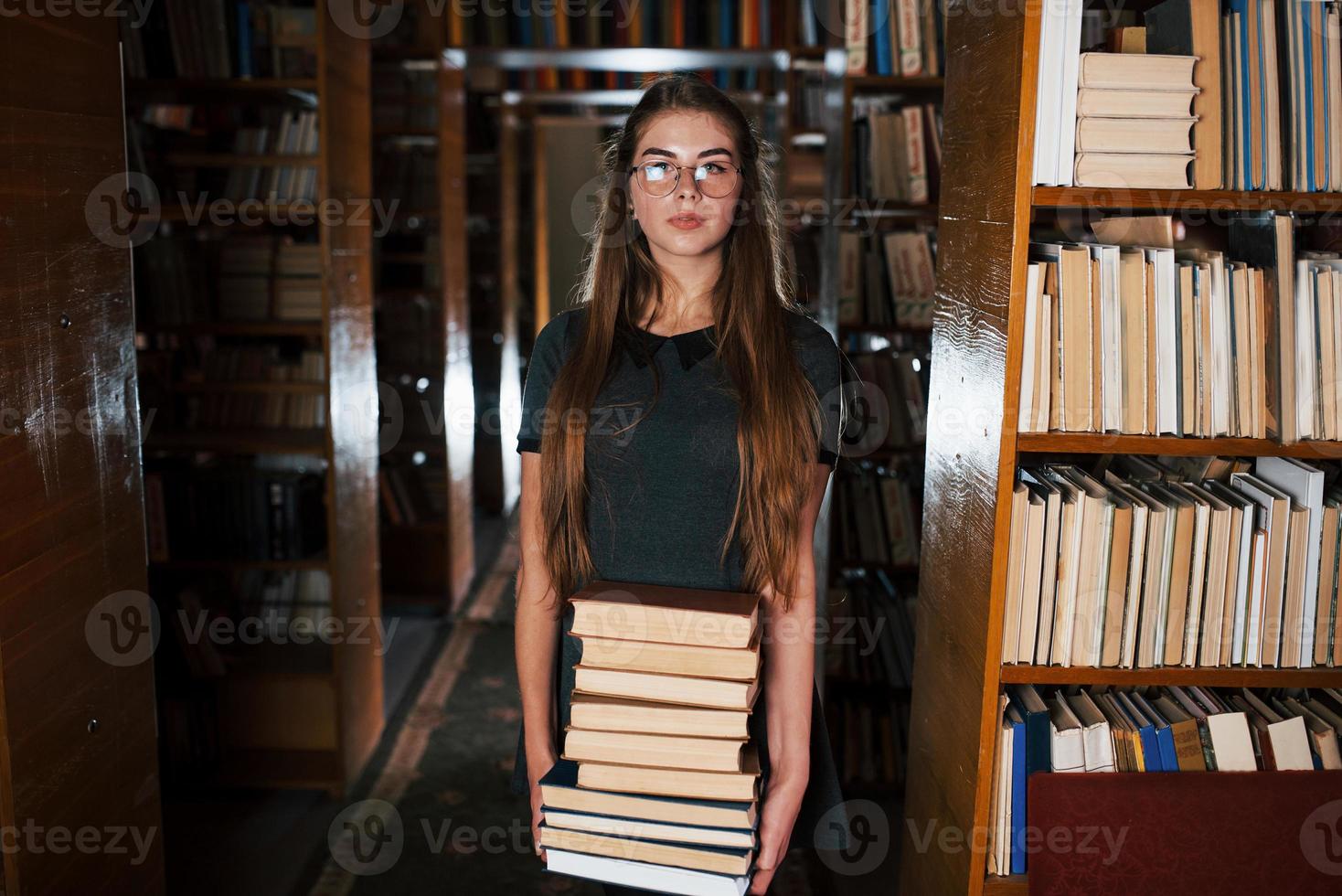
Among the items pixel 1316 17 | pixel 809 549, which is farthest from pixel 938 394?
pixel 1316 17

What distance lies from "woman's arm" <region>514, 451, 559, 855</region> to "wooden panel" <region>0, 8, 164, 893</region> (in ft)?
2.41

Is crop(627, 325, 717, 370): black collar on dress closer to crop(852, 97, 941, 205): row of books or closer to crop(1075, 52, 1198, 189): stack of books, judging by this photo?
Answer: crop(1075, 52, 1198, 189): stack of books

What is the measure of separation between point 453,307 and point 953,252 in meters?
3.01

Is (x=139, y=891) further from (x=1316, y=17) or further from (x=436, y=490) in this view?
(x=436, y=490)

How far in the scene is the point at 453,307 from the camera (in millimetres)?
4445

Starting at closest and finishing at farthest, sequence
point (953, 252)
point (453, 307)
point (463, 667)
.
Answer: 1. point (953, 252)
2. point (463, 667)
3. point (453, 307)

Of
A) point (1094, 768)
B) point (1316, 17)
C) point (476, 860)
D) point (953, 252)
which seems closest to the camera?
point (1316, 17)

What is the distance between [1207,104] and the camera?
147cm

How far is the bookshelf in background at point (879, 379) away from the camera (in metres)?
3.07
